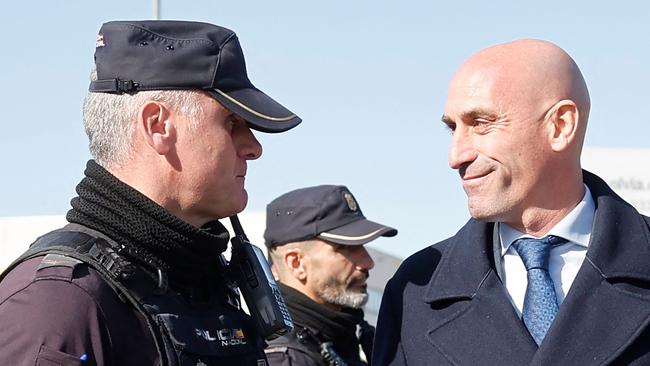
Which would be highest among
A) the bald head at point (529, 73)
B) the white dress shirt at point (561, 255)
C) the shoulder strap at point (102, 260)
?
the bald head at point (529, 73)

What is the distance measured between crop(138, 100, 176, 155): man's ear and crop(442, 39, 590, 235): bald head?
96cm

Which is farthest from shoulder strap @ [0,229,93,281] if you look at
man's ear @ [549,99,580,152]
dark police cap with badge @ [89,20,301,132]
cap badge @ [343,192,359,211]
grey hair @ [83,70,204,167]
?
cap badge @ [343,192,359,211]

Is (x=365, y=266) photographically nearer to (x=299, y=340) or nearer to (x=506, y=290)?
(x=299, y=340)

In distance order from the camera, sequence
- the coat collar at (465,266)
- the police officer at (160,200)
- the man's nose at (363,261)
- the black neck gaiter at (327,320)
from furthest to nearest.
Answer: the man's nose at (363,261) < the black neck gaiter at (327,320) < the coat collar at (465,266) < the police officer at (160,200)

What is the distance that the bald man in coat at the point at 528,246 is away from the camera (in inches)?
144

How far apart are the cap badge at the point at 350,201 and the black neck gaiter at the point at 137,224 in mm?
3276

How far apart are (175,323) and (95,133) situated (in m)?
0.65

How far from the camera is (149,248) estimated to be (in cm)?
324

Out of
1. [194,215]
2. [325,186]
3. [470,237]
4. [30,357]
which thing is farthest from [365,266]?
[30,357]

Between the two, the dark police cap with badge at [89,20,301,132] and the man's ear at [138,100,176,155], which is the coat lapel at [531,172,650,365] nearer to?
the dark police cap with badge at [89,20,301,132]

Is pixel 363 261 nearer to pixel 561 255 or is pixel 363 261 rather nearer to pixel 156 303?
pixel 561 255

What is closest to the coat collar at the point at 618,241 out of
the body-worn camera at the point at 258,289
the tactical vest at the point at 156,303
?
the body-worn camera at the point at 258,289

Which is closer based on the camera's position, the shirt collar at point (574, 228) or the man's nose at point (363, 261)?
the shirt collar at point (574, 228)

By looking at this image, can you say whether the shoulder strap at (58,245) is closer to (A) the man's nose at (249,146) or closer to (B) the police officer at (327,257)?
(A) the man's nose at (249,146)
